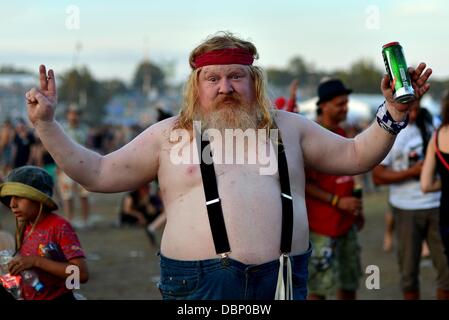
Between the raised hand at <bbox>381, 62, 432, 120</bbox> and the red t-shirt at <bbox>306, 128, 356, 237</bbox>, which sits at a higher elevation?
the raised hand at <bbox>381, 62, 432, 120</bbox>

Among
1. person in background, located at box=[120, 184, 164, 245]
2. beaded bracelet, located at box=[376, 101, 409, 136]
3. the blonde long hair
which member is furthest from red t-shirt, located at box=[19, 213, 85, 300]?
person in background, located at box=[120, 184, 164, 245]

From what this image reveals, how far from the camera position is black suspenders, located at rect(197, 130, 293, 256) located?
10.5ft

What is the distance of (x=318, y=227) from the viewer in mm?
6062

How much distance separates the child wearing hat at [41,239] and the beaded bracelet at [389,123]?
1.78 metres

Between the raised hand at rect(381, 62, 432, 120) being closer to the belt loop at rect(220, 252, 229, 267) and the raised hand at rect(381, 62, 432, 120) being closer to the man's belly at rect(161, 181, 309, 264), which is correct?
the man's belly at rect(161, 181, 309, 264)

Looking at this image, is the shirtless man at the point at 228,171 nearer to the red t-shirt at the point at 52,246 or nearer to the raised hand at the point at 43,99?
the raised hand at the point at 43,99

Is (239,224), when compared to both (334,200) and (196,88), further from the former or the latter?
(334,200)

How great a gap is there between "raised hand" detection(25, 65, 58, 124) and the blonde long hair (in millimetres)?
545

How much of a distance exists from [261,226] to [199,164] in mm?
367

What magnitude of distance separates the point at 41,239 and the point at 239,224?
1.44 m

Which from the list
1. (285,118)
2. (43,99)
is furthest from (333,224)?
(43,99)
